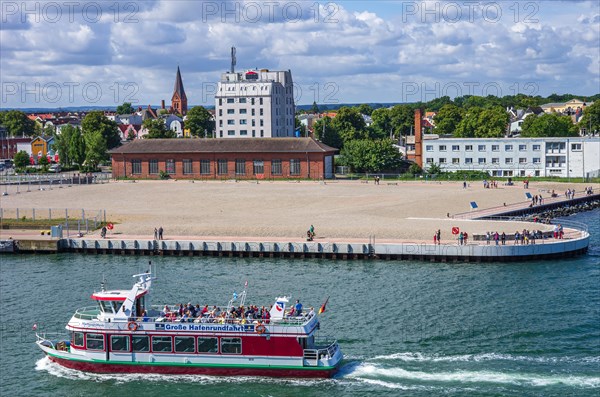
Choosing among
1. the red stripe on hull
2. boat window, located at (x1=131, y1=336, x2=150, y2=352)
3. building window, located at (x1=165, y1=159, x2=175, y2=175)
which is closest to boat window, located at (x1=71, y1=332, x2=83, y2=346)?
the red stripe on hull

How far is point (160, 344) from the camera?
48.7m

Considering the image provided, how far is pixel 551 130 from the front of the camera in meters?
170

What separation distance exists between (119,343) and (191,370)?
14.0 feet

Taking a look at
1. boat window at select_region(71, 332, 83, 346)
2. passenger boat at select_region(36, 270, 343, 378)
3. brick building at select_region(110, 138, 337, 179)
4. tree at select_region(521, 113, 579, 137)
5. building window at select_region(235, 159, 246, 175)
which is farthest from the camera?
tree at select_region(521, 113, 579, 137)

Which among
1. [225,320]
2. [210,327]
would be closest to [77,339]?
[210,327]

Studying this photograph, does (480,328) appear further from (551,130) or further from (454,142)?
(551,130)

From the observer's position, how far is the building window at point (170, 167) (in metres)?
150

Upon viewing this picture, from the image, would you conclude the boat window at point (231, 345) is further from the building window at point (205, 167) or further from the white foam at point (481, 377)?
the building window at point (205, 167)

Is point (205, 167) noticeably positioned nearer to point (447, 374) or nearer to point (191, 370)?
point (191, 370)

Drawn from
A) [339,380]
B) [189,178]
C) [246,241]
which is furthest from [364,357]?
[189,178]

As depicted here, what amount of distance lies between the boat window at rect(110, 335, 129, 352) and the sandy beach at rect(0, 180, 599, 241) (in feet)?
124

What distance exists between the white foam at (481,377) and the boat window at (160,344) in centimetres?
990

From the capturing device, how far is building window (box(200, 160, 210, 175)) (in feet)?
491

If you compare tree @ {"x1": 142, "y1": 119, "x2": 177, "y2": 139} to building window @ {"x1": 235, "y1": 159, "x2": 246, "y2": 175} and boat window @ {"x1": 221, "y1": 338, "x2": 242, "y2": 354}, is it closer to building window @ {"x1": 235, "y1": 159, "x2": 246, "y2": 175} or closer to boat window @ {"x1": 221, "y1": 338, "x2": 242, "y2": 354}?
building window @ {"x1": 235, "y1": 159, "x2": 246, "y2": 175}
